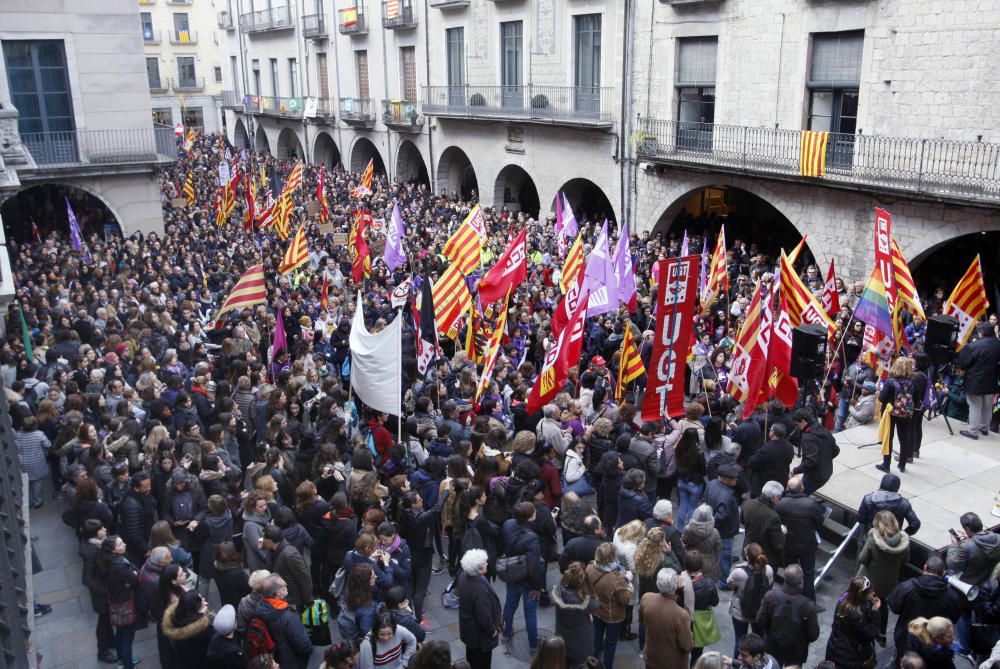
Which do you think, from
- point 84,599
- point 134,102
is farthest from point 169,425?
point 134,102

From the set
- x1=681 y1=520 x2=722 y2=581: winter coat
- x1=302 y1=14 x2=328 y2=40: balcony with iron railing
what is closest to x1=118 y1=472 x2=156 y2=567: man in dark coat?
x1=681 y1=520 x2=722 y2=581: winter coat

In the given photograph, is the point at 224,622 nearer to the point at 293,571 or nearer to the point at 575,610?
the point at 293,571

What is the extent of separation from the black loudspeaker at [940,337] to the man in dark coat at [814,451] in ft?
9.87

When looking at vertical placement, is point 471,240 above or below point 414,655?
above

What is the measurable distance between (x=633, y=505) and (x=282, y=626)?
335 centimetres

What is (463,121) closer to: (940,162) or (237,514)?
(940,162)

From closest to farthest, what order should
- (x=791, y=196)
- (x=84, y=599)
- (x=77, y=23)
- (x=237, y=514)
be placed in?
(x=237, y=514)
(x=84, y=599)
(x=791, y=196)
(x=77, y=23)

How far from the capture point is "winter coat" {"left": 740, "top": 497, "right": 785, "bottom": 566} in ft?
23.6

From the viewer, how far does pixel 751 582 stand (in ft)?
21.6

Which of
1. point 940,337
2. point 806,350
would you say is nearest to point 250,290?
point 806,350

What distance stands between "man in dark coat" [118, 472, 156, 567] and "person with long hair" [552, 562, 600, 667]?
12.9ft

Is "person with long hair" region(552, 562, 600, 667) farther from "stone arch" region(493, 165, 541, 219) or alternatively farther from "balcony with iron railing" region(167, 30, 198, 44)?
"balcony with iron railing" region(167, 30, 198, 44)

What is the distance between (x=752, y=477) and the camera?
867cm

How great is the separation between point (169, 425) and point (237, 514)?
88.4 inches
